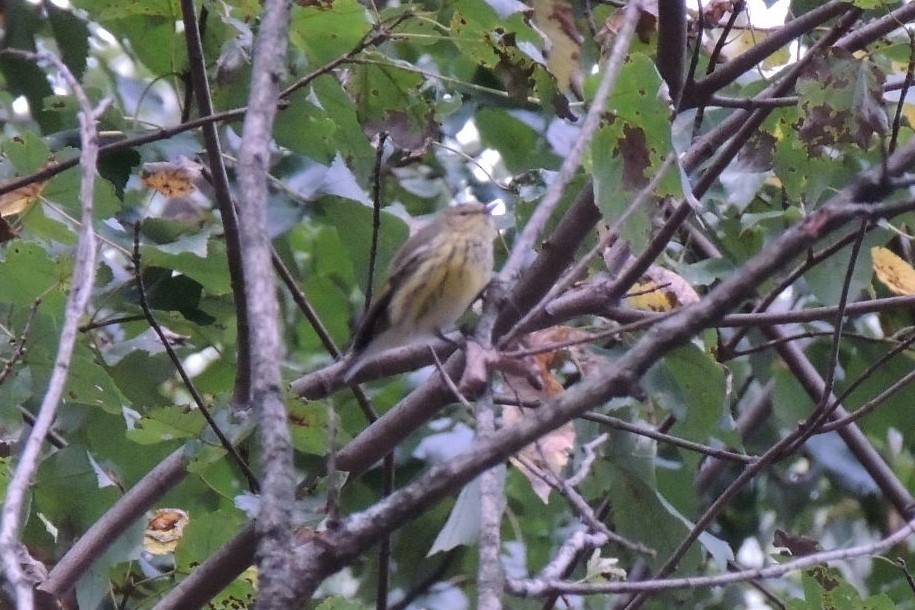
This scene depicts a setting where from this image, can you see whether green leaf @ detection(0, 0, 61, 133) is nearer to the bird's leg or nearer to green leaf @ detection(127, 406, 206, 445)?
green leaf @ detection(127, 406, 206, 445)

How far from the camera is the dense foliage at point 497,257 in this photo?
2.33m

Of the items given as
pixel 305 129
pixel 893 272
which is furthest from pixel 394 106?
pixel 893 272

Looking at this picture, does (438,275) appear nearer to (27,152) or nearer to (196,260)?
(196,260)

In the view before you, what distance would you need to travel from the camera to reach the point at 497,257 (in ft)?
11.7

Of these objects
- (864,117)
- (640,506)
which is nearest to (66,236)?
(640,506)

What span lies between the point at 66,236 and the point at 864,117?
1.72 meters

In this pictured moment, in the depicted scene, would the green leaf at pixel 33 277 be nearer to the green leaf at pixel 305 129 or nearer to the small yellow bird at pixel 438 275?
the green leaf at pixel 305 129

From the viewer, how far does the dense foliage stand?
233cm

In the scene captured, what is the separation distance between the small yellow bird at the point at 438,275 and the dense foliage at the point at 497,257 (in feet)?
0.38

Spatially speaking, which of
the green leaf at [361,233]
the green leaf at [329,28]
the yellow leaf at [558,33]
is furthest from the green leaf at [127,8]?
the yellow leaf at [558,33]

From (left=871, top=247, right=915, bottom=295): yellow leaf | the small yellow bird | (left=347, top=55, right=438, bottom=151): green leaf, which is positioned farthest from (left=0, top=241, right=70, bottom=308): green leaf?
(left=871, top=247, right=915, bottom=295): yellow leaf

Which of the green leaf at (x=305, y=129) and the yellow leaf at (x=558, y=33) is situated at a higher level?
the yellow leaf at (x=558, y=33)

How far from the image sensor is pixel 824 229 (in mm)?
1359

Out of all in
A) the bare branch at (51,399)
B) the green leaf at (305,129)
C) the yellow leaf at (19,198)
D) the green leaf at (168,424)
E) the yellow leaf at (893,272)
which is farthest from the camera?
the yellow leaf at (893,272)
